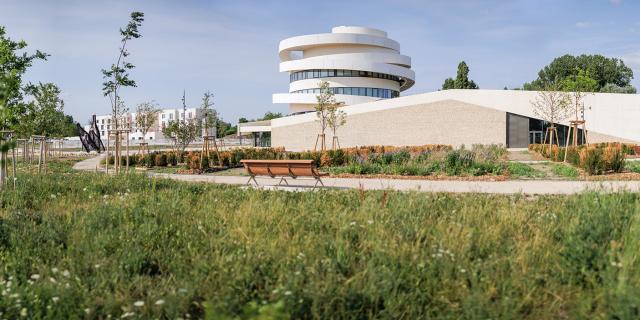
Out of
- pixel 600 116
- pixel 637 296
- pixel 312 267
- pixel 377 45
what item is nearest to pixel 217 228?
pixel 312 267

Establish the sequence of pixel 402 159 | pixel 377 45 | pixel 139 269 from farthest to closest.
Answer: pixel 377 45
pixel 402 159
pixel 139 269

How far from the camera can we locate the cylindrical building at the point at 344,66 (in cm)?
5672

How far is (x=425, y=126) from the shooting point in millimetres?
44812

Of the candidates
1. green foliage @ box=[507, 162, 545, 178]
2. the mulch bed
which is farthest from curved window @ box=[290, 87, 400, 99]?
the mulch bed

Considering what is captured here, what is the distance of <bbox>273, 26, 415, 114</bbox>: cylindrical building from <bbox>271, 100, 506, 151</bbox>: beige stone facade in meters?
9.52

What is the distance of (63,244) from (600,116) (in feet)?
138

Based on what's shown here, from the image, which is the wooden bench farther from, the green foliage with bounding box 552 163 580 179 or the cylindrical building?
the cylindrical building

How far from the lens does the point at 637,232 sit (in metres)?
5.45

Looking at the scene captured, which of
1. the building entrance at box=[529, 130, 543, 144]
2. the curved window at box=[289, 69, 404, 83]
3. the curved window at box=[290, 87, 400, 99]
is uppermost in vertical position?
the curved window at box=[289, 69, 404, 83]

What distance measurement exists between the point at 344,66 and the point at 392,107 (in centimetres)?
1174

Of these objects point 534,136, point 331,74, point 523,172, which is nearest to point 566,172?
point 523,172

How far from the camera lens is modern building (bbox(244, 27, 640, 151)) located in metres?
41.1

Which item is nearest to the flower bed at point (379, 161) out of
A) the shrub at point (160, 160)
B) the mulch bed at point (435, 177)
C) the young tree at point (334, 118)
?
the shrub at point (160, 160)

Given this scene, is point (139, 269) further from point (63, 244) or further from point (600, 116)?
point (600, 116)
